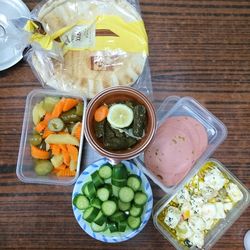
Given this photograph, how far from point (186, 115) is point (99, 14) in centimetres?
47

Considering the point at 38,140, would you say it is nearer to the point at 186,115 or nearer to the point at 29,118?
the point at 29,118

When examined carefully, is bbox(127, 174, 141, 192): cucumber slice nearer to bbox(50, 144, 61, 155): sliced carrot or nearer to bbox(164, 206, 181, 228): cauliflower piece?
bbox(164, 206, 181, 228): cauliflower piece

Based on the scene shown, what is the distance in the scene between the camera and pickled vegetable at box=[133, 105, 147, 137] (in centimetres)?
120

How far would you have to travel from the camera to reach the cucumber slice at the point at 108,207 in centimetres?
125

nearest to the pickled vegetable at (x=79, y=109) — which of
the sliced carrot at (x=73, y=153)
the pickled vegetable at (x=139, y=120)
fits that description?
the sliced carrot at (x=73, y=153)

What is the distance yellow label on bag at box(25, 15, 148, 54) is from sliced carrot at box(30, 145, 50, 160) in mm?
356

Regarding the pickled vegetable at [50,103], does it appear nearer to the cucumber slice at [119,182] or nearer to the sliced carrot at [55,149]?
the sliced carrot at [55,149]

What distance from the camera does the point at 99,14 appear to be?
4.63ft

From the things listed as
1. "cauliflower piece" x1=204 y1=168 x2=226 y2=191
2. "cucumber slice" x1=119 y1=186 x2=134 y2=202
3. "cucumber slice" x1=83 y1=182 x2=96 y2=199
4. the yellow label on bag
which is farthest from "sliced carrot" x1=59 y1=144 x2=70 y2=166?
"cauliflower piece" x1=204 y1=168 x2=226 y2=191

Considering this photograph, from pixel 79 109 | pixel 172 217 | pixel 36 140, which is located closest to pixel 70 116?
pixel 79 109

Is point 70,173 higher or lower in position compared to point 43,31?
lower

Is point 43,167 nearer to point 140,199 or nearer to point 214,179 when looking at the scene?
point 140,199

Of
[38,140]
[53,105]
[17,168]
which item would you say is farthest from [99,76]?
[17,168]

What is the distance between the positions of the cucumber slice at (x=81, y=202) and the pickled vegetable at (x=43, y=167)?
0.14m
